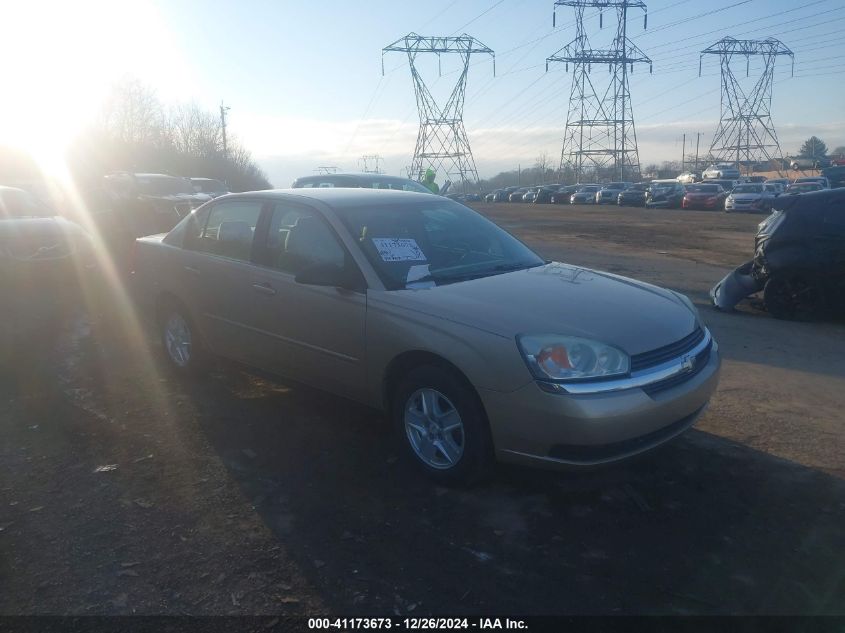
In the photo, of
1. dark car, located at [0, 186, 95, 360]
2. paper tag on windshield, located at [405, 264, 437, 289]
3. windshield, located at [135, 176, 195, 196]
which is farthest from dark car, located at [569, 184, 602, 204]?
paper tag on windshield, located at [405, 264, 437, 289]

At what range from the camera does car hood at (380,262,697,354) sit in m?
4.03

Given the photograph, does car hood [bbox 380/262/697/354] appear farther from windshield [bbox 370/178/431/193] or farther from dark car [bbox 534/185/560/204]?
dark car [bbox 534/185/560/204]

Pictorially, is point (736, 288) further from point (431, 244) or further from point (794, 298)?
point (431, 244)

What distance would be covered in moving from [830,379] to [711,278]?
263 inches

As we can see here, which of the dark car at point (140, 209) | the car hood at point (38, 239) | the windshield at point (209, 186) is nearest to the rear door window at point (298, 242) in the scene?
the car hood at point (38, 239)

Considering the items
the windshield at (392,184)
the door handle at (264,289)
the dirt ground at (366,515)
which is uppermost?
the windshield at (392,184)

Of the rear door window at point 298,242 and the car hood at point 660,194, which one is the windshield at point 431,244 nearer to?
the rear door window at point 298,242

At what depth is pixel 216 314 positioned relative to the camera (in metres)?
5.93

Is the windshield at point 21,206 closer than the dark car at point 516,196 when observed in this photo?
Yes

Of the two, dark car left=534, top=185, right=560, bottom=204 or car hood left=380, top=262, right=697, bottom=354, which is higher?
car hood left=380, top=262, right=697, bottom=354

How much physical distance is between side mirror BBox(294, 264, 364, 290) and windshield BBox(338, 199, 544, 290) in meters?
0.15

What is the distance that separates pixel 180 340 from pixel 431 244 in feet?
8.62

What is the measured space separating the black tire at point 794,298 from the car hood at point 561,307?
4.86 meters

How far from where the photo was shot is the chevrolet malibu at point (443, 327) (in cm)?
388
